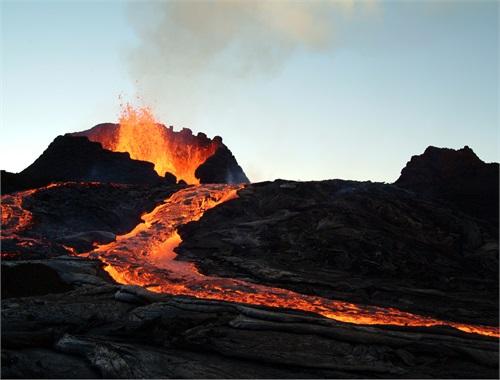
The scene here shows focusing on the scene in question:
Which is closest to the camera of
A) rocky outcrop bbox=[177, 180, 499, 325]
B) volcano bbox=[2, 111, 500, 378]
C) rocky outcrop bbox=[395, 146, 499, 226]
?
volcano bbox=[2, 111, 500, 378]

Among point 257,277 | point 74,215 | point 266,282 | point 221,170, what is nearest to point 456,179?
point 257,277

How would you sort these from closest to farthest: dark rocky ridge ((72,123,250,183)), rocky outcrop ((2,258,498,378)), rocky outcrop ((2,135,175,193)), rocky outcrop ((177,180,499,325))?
rocky outcrop ((2,258,498,378))
rocky outcrop ((177,180,499,325))
rocky outcrop ((2,135,175,193))
dark rocky ridge ((72,123,250,183))

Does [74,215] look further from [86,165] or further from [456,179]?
[456,179]

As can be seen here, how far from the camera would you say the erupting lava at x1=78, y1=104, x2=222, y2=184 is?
89438mm

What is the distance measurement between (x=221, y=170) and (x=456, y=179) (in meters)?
38.7

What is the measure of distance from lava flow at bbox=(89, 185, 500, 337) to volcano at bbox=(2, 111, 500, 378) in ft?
0.56

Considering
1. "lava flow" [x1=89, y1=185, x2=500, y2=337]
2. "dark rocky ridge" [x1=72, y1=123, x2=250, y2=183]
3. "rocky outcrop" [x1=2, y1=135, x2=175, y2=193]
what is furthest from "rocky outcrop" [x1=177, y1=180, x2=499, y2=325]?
"dark rocky ridge" [x1=72, y1=123, x2=250, y2=183]

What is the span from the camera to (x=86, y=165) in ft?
233

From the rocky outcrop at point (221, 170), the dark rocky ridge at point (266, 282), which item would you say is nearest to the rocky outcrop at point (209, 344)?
the dark rocky ridge at point (266, 282)

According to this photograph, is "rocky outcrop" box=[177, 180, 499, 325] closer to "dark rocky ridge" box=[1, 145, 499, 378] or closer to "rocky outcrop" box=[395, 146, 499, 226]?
"dark rocky ridge" box=[1, 145, 499, 378]

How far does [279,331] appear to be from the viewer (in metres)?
18.7

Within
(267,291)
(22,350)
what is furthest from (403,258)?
(22,350)

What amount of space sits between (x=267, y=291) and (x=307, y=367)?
10.4 metres

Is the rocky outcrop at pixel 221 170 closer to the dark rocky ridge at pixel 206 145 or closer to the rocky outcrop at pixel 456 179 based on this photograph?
the dark rocky ridge at pixel 206 145
